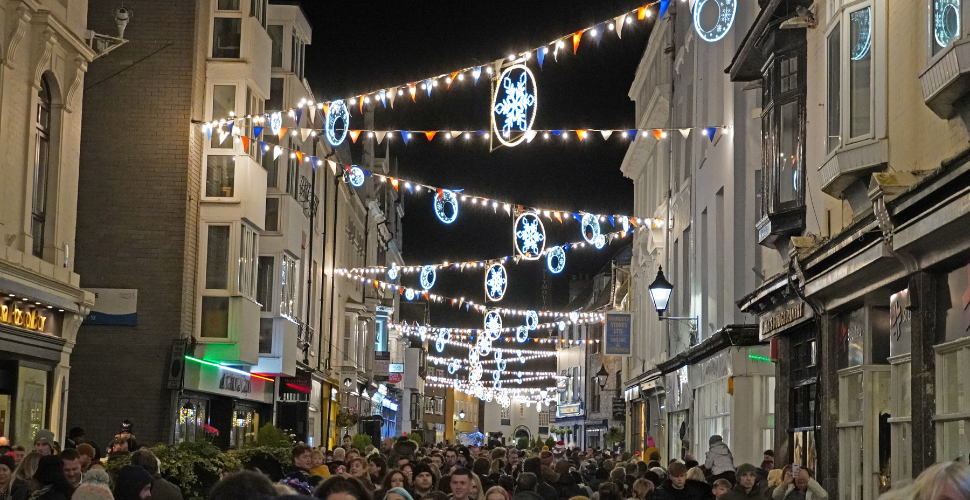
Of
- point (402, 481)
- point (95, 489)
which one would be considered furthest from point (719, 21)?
point (95, 489)

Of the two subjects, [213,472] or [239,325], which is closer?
[213,472]

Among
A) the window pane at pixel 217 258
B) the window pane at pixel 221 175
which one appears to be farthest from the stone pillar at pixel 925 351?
the window pane at pixel 217 258

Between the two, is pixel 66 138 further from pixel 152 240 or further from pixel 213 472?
pixel 213 472

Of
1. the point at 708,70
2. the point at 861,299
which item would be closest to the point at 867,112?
the point at 861,299

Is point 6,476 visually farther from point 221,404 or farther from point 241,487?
point 221,404

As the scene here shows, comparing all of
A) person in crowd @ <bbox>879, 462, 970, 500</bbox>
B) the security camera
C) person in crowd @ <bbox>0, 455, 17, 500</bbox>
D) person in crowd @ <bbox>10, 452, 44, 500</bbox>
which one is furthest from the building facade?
person in crowd @ <bbox>879, 462, 970, 500</bbox>

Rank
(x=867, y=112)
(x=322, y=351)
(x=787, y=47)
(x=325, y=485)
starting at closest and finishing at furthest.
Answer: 1. (x=325, y=485)
2. (x=867, y=112)
3. (x=787, y=47)
4. (x=322, y=351)

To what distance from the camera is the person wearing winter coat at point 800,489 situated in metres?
13.7

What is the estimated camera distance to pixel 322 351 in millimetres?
45125

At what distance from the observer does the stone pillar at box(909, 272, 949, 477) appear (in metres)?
12.0

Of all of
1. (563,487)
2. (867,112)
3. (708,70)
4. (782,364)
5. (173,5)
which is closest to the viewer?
(867,112)

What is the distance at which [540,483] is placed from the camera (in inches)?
595

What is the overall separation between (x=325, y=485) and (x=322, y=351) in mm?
38804

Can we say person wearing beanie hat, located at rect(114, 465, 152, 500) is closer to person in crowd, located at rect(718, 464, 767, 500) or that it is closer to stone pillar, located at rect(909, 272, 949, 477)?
person in crowd, located at rect(718, 464, 767, 500)
